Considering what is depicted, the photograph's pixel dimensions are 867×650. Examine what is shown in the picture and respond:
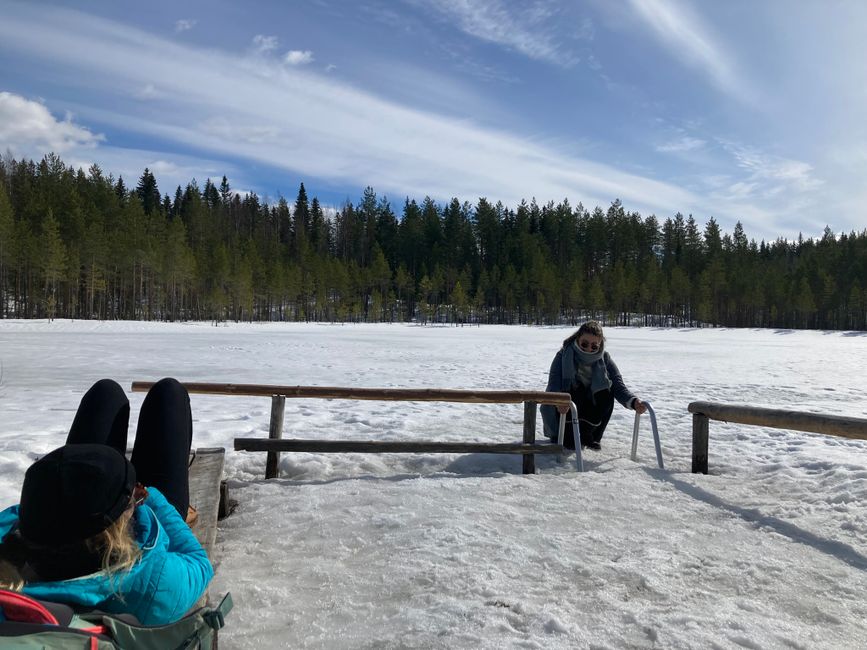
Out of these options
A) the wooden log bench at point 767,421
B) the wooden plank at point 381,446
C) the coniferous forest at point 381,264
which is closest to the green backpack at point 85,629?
the wooden plank at point 381,446

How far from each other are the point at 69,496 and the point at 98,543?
22 centimetres

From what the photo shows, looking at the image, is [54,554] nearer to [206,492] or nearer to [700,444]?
[206,492]

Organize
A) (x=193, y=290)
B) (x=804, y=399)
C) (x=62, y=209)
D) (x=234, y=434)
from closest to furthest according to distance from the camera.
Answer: (x=234, y=434)
(x=804, y=399)
(x=62, y=209)
(x=193, y=290)

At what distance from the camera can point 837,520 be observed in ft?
15.6

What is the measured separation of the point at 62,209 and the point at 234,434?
77.4 metres

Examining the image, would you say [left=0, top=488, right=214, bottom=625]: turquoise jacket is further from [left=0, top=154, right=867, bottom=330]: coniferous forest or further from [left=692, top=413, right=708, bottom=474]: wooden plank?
[left=0, top=154, right=867, bottom=330]: coniferous forest

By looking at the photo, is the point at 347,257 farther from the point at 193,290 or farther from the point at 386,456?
the point at 386,456

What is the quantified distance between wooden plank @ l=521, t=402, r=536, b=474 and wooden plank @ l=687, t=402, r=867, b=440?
6.00 ft

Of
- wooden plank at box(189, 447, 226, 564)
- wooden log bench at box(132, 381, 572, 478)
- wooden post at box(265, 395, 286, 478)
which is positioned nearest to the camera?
wooden plank at box(189, 447, 226, 564)

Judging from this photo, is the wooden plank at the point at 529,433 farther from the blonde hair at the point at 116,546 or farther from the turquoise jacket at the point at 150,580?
the blonde hair at the point at 116,546

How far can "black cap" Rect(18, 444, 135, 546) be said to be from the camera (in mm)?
1694

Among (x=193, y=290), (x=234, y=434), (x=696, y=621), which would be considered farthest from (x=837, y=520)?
(x=193, y=290)

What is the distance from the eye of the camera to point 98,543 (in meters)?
1.82

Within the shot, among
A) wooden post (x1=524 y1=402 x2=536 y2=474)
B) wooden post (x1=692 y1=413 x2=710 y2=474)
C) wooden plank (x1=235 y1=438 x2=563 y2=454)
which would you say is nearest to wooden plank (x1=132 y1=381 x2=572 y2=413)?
wooden post (x1=524 y1=402 x2=536 y2=474)
